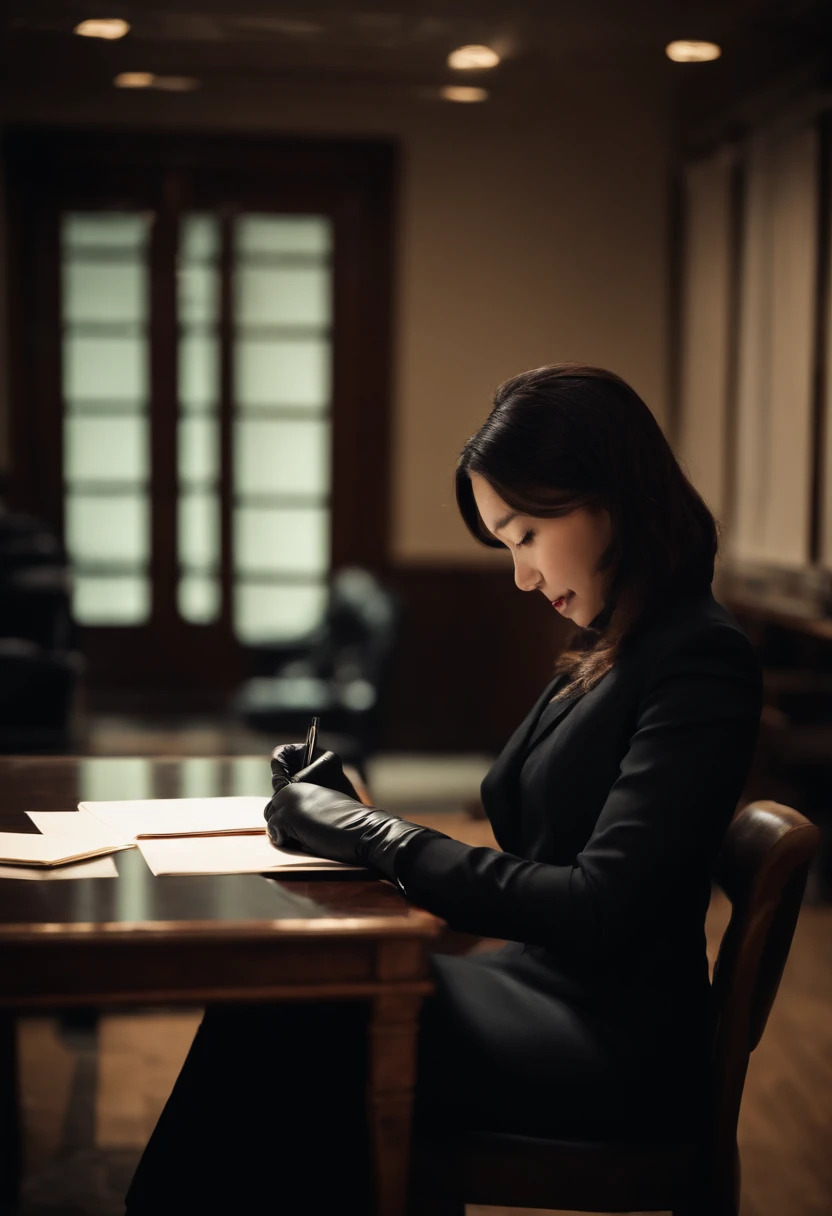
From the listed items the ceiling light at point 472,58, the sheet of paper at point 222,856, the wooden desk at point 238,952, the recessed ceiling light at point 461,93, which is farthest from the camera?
the recessed ceiling light at point 461,93

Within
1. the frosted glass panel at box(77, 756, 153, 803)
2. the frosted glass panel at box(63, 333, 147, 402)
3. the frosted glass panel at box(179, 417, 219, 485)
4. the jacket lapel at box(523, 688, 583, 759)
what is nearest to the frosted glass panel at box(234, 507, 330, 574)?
the frosted glass panel at box(179, 417, 219, 485)

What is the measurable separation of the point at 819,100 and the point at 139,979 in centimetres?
457

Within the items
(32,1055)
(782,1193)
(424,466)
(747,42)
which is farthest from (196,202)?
(782,1193)

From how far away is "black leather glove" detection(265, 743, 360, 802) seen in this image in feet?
5.41

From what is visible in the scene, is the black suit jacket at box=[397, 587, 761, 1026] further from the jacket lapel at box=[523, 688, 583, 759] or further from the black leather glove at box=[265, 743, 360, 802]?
the black leather glove at box=[265, 743, 360, 802]

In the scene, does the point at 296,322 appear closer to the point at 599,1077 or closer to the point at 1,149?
the point at 1,149

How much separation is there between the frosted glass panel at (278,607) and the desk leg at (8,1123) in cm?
452

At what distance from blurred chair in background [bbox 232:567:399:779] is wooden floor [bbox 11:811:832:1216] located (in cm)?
154

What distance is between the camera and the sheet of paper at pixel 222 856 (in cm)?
151

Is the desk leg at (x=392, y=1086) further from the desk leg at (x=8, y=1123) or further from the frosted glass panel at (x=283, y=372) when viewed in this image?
the frosted glass panel at (x=283, y=372)

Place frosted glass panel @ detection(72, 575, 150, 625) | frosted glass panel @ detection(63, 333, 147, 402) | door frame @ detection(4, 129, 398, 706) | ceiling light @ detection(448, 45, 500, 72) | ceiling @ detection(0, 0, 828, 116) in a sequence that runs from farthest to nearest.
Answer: frosted glass panel @ detection(72, 575, 150, 625) < frosted glass panel @ detection(63, 333, 147, 402) < door frame @ detection(4, 129, 398, 706) < ceiling light @ detection(448, 45, 500, 72) < ceiling @ detection(0, 0, 828, 116)

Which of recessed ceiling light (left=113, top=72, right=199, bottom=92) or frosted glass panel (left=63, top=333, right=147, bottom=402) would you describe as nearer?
recessed ceiling light (left=113, top=72, right=199, bottom=92)

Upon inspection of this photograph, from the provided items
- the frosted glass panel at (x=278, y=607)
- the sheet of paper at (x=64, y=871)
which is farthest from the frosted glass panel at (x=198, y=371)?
the sheet of paper at (x=64, y=871)

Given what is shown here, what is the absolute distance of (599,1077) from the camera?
4.75 ft
